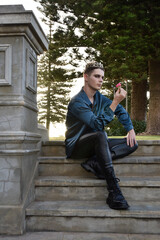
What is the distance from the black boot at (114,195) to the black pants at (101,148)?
0.30 ft

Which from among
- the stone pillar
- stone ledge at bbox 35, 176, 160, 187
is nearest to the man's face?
the stone pillar

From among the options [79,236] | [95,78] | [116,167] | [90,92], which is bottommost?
[79,236]

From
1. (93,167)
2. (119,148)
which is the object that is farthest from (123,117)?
(93,167)

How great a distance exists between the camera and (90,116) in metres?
2.74

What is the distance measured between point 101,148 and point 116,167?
1.67ft

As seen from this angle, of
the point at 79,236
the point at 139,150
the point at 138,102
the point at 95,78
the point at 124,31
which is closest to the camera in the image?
the point at 79,236

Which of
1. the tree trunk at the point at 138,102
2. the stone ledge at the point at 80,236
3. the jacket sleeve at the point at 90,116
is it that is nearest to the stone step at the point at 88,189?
the stone ledge at the point at 80,236

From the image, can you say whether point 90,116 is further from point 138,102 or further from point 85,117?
point 138,102

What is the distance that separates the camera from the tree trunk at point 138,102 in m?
12.6

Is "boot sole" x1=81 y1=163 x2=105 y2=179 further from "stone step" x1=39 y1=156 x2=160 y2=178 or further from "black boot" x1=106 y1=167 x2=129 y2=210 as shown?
"black boot" x1=106 y1=167 x2=129 y2=210

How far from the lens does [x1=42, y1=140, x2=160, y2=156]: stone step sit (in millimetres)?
3504

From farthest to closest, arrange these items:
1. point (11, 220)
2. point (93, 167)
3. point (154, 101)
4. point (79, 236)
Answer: point (154, 101) → point (93, 167) → point (11, 220) → point (79, 236)

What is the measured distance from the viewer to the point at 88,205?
8.53 ft

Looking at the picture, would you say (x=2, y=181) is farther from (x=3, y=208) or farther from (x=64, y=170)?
(x=64, y=170)
